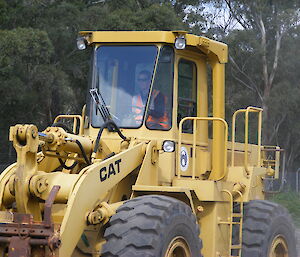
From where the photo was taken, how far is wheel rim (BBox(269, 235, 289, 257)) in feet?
38.5

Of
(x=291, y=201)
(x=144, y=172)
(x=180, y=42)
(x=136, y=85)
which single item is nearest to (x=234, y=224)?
(x=144, y=172)

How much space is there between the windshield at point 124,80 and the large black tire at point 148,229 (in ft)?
5.57

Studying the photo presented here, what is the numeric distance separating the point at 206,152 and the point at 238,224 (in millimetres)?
1134

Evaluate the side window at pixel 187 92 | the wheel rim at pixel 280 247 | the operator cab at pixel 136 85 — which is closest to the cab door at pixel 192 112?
the side window at pixel 187 92

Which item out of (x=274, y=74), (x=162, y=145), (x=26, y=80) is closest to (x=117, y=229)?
(x=162, y=145)

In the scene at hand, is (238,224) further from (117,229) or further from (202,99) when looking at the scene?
(117,229)

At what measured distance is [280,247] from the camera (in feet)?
39.3

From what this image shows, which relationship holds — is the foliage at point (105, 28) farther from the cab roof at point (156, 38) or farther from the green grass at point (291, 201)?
the cab roof at point (156, 38)

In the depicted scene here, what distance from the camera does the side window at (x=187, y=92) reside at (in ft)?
36.2

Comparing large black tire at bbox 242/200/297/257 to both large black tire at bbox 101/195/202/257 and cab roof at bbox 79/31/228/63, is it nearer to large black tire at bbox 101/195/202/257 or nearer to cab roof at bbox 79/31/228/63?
large black tire at bbox 101/195/202/257

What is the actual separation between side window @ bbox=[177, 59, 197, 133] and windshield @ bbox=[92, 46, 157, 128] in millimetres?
554

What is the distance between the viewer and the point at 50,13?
31312 millimetres

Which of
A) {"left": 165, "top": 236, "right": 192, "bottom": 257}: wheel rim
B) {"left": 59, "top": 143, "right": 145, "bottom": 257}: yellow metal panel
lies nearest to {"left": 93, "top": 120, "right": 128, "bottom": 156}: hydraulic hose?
{"left": 59, "top": 143, "right": 145, "bottom": 257}: yellow metal panel

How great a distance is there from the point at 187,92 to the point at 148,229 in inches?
123
